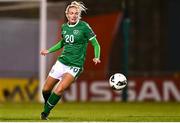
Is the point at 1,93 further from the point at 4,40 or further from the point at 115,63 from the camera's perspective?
the point at 115,63

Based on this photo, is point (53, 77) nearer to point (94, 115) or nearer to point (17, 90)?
point (94, 115)

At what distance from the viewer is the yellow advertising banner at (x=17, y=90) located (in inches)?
959

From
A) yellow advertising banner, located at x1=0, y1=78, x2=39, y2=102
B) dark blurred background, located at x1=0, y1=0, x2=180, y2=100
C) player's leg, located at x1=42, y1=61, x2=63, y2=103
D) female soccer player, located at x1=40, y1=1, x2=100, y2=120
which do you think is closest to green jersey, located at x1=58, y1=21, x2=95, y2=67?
female soccer player, located at x1=40, y1=1, x2=100, y2=120

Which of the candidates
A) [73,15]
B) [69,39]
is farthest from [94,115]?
[73,15]

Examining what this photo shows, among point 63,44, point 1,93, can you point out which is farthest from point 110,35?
point 63,44

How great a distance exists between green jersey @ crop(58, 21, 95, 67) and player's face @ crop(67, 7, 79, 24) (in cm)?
13

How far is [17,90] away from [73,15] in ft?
35.6

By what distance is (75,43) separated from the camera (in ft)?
46.0

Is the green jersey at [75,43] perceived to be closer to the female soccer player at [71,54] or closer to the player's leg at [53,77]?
the female soccer player at [71,54]

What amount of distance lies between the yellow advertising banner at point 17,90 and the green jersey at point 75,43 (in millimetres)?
10424

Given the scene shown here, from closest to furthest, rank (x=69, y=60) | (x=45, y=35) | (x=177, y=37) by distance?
(x=69, y=60) < (x=45, y=35) < (x=177, y=37)

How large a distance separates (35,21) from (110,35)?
2562mm

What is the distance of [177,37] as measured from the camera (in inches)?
1195

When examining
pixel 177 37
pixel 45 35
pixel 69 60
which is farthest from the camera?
pixel 177 37
